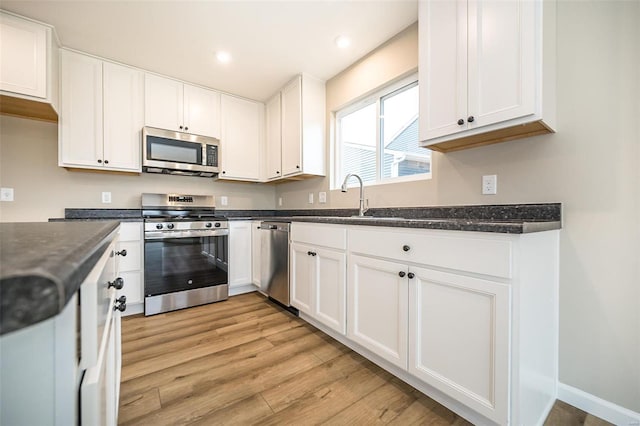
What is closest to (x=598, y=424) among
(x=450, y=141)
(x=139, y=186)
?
(x=450, y=141)

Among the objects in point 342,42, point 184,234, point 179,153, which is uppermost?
point 342,42

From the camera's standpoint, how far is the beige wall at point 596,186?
1.23 m

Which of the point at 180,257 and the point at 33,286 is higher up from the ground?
the point at 33,286

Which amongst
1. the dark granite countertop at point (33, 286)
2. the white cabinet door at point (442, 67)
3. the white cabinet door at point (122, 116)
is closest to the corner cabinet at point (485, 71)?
the white cabinet door at point (442, 67)

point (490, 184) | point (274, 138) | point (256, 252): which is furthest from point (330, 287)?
point (274, 138)

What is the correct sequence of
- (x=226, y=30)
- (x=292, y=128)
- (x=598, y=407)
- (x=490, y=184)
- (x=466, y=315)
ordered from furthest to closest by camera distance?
(x=292, y=128) < (x=226, y=30) < (x=490, y=184) < (x=598, y=407) < (x=466, y=315)

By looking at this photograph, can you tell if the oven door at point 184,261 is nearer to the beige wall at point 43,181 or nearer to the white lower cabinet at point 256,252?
the white lower cabinet at point 256,252

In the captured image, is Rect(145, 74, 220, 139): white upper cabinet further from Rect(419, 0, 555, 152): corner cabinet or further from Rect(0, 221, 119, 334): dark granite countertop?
Rect(0, 221, 119, 334): dark granite countertop

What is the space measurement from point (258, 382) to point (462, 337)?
3.60ft

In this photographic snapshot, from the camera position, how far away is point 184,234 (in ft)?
8.73

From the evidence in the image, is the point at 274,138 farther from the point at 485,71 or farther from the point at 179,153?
the point at 485,71

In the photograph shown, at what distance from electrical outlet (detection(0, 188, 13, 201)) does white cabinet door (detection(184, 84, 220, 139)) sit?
5.07 feet

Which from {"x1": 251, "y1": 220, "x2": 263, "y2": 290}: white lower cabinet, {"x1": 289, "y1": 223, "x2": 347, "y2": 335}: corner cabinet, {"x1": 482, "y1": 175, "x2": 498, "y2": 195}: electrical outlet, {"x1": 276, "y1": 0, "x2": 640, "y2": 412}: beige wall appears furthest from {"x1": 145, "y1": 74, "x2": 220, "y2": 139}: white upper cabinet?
{"x1": 276, "y1": 0, "x2": 640, "y2": 412}: beige wall

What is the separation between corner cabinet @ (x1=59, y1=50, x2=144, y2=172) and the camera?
7.93ft
